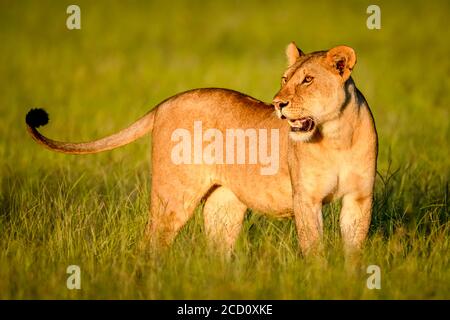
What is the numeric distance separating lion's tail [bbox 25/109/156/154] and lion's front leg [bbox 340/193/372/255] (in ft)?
4.20

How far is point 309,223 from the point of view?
17.7ft

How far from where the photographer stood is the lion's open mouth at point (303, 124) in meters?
5.38

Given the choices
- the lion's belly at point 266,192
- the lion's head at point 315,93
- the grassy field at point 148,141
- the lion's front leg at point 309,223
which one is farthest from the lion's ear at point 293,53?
the grassy field at point 148,141

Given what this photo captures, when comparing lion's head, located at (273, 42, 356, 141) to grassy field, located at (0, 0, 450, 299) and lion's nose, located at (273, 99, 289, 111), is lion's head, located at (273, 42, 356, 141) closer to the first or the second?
lion's nose, located at (273, 99, 289, 111)

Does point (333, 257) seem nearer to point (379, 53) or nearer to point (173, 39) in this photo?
point (379, 53)

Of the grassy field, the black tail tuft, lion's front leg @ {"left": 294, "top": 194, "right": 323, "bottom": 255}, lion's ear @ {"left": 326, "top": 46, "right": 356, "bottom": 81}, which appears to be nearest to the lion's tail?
the black tail tuft

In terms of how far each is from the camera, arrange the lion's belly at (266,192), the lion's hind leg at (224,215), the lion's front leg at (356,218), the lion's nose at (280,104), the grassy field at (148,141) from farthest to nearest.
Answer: the lion's hind leg at (224,215)
the lion's belly at (266,192)
the lion's front leg at (356,218)
the lion's nose at (280,104)
the grassy field at (148,141)

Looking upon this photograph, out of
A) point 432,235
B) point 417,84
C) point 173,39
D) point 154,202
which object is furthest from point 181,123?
point 173,39

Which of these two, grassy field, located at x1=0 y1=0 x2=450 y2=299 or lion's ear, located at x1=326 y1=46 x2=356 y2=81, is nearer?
grassy field, located at x1=0 y1=0 x2=450 y2=299

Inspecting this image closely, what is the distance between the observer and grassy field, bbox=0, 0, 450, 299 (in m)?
5.17

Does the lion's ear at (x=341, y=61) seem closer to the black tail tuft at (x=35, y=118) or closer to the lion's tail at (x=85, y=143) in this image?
the lion's tail at (x=85, y=143)

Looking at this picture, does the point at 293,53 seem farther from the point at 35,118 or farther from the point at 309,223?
the point at 35,118

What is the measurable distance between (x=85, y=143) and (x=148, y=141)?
3.23 m

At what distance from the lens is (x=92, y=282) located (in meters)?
5.13
